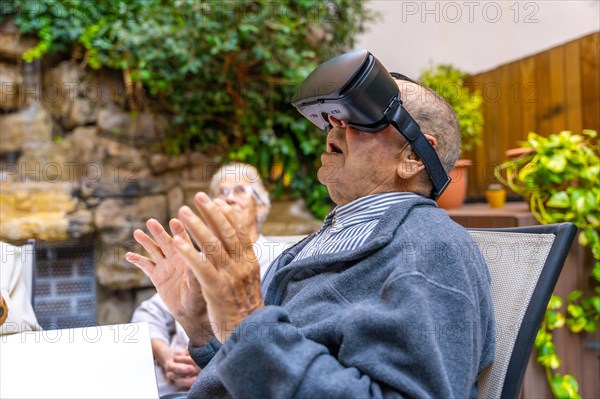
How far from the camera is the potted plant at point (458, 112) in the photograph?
2.49m

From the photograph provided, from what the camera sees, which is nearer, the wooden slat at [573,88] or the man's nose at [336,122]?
the man's nose at [336,122]

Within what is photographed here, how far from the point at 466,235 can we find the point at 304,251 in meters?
0.33

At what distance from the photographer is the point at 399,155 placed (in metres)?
0.95

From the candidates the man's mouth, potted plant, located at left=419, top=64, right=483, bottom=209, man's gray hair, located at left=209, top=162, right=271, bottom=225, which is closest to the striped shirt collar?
the man's mouth

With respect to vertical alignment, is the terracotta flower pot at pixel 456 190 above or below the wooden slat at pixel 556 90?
below

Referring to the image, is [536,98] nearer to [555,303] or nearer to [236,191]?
[555,303]

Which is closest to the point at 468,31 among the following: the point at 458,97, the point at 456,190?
the point at 458,97

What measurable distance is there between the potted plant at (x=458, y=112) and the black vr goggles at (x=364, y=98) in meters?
1.54

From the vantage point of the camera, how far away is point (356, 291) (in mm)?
800

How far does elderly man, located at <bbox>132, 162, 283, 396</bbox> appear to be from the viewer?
163 centimetres

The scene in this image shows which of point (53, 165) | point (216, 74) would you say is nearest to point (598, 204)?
point (216, 74)

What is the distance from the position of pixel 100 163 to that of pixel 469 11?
241 centimetres

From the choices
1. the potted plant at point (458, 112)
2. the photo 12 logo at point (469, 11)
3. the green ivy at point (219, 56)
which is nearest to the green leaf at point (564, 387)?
the potted plant at point (458, 112)

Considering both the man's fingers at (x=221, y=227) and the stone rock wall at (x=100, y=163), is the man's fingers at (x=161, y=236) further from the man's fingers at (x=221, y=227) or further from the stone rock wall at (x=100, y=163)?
the stone rock wall at (x=100, y=163)
